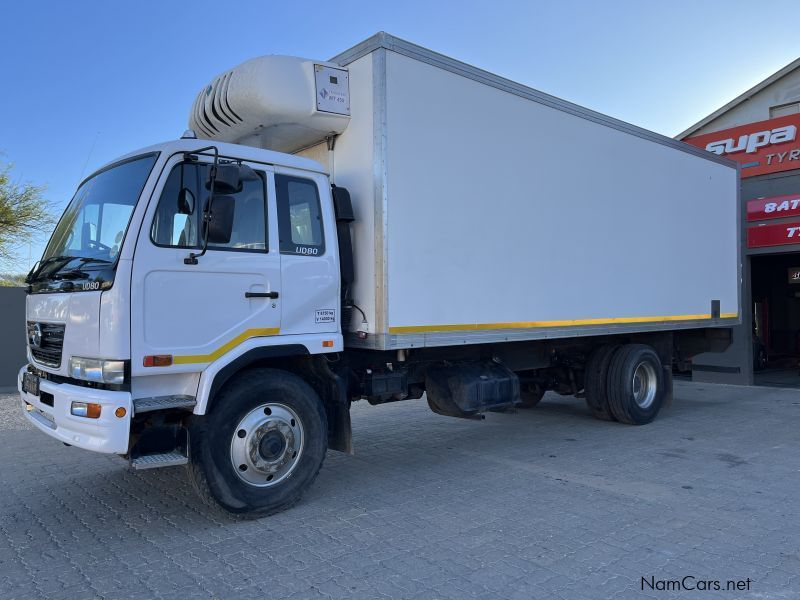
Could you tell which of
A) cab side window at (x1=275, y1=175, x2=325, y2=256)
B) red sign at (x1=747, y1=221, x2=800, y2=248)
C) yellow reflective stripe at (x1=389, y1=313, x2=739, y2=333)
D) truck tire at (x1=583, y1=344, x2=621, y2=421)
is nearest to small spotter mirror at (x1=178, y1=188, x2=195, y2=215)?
cab side window at (x1=275, y1=175, x2=325, y2=256)

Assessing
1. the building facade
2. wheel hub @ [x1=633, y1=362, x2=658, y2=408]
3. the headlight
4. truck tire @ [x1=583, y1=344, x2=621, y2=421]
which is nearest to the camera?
the headlight

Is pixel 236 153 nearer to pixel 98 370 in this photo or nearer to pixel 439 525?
pixel 98 370

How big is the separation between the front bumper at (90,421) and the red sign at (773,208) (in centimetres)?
1211

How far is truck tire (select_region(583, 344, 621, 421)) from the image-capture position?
818 cm

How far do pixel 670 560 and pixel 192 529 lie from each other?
3270 mm

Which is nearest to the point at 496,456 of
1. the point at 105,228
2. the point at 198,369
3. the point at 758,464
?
the point at 758,464

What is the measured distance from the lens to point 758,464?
622cm

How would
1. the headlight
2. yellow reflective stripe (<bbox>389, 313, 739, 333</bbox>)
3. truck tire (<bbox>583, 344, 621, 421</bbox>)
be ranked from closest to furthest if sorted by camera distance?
1. the headlight
2. yellow reflective stripe (<bbox>389, 313, 739, 333</bbox>)
3. truck tire (<bbox>583, 344, 621, 421</bbox>)

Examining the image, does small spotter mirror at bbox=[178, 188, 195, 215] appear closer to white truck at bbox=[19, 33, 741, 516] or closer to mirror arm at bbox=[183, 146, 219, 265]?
white truck at bbox=[19, 33, 741, 516]

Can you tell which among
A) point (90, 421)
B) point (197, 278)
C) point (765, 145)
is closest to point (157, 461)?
point (90, 421)

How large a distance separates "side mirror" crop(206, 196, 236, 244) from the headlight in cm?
105

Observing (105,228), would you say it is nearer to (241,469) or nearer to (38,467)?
(241,469)

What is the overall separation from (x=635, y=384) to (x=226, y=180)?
20.7 feet

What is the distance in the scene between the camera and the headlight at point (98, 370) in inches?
160
